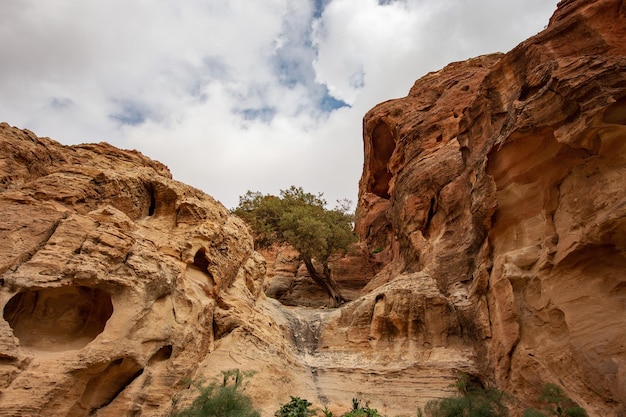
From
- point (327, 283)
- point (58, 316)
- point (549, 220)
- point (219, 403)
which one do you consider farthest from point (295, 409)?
point (327, 283)

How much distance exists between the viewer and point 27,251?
9586 mm

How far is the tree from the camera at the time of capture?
80.1 ft

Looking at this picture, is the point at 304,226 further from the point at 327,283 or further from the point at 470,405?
the point at 470,405

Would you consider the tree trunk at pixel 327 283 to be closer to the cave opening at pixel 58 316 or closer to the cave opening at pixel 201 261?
the cave opening at pixel 201 261

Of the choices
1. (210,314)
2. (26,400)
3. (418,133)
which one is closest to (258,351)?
(210,314)

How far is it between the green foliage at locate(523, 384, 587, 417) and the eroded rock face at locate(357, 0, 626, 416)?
22 cm

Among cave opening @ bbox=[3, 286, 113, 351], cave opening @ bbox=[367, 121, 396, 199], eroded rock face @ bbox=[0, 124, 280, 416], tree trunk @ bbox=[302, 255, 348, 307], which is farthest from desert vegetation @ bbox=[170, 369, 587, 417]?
cave opening @ bbox=[367, 121, 396, 199]

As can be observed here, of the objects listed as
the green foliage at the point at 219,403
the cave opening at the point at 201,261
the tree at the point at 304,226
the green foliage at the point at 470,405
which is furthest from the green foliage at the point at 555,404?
the tree at the point at 304,226

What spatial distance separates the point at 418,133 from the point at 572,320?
1529 cm

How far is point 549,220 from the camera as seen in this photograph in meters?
10.4

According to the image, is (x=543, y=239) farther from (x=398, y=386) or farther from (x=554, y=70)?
(x=398, y=386)

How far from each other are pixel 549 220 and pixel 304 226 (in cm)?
1560

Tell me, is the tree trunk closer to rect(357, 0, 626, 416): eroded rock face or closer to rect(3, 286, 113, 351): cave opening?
rect(357, 0, 626, 416): eroded rock face

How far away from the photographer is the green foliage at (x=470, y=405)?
10125 mm
